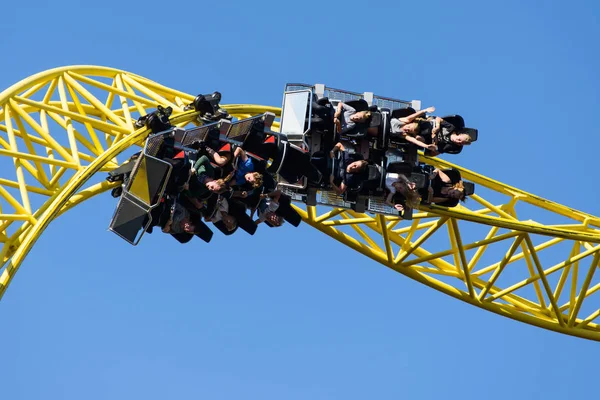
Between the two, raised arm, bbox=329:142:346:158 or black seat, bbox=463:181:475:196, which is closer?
raised arm, bbox=329:142:346:158

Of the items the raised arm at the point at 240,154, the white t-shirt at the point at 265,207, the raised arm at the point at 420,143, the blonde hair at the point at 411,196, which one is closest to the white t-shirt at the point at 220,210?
the white t-shirt at the point at 265,207

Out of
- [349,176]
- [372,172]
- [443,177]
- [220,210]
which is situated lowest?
[220,210]

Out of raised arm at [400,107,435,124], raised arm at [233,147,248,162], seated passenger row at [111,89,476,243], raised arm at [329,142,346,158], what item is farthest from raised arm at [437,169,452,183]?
raised arm at [233,147,248,162]

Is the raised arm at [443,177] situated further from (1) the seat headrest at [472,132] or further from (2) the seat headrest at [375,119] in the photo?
(2) the seat headrest at [375,119]

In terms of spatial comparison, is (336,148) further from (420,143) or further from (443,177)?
(443,177)

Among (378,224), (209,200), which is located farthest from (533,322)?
(209,200)

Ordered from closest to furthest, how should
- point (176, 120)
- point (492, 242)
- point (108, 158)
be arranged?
1. point (108, 158)
2. point (176, 120)
3. point (492, 242)

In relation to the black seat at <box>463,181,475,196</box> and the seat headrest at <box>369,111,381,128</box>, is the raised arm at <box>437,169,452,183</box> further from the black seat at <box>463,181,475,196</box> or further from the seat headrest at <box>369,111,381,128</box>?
the seat headrest at <box>369,111,381,128</box>

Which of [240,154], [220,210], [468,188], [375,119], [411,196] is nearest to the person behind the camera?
[240,154]

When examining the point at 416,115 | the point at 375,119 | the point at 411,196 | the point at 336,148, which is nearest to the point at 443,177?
the point at 411,196

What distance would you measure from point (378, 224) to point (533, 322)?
118 inches

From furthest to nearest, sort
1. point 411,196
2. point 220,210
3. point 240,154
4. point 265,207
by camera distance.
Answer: point 411,196 < point 265,207 < point 220,210 < point 240,154

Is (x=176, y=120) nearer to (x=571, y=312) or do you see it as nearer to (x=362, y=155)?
(x=362, y=155)

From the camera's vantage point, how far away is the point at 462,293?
25.5 m
